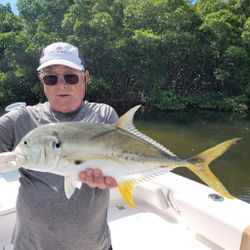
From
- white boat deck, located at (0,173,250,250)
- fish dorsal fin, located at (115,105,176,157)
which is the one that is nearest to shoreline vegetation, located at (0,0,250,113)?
white boat deck, located at (0,173,250,250)

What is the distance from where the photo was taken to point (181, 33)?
21641mm

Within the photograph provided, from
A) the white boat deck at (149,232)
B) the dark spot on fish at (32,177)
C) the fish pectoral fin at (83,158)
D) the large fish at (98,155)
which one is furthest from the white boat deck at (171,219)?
the fish pectoral fin at (83,158)

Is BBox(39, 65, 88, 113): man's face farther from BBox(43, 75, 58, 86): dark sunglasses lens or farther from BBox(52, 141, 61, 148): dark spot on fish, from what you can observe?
BBox(52, 141, 61, 148): dark spot on fish

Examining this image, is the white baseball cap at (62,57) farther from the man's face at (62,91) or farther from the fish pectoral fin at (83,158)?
the fish pectoral fin at (83,158)

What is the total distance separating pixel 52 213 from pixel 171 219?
6.68 ft

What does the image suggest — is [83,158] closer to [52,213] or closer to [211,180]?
[52,213]

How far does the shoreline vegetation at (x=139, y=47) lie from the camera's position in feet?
67.3

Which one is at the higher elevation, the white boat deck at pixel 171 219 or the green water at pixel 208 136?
the white boat deck at pixel 171 219

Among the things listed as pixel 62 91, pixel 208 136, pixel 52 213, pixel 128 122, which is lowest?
pixel 208 136

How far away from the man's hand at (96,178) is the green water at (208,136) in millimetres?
7253

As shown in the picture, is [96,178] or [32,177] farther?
[32,177]

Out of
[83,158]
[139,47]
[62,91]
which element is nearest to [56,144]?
[83,158]

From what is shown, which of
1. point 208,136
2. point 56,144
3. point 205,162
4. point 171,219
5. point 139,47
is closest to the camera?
point 56,144

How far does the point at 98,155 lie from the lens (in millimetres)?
1662
